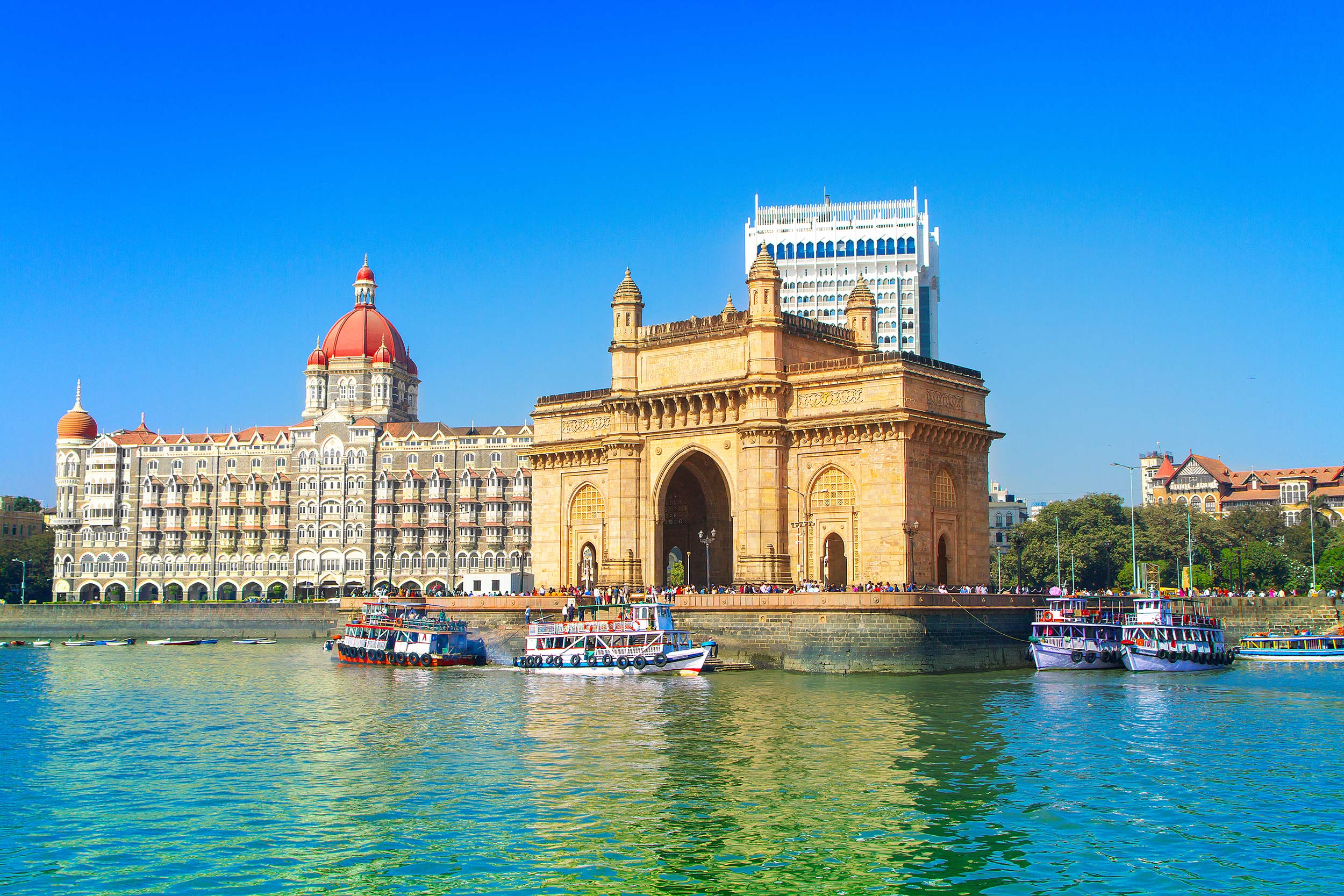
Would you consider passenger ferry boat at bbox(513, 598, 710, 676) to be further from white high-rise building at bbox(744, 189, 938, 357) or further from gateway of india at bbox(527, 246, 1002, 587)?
white high-rise building at bbox(744, 189, 938, 357)

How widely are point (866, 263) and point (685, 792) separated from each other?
112 meters

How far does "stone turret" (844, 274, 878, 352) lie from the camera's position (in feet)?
211

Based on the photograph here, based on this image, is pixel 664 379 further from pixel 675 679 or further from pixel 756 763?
pixel 756 763

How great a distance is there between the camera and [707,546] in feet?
205

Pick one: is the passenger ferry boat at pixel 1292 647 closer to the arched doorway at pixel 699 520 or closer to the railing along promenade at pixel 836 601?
the railing along promenade at pixel 836 601

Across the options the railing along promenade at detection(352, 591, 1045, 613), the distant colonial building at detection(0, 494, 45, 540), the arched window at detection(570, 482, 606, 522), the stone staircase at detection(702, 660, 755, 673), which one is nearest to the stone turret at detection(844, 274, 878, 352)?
the arched window at detection(570, 482, 606, 522)

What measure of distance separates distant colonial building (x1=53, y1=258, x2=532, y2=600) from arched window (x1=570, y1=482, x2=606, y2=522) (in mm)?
41099

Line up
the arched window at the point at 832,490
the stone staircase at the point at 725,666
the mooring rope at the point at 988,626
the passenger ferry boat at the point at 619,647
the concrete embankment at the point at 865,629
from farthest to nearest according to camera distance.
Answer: the arched window at the point at 832,490, the stone staircase at the point at 725,666, the passenger ferry boat at the point at 619,647, the mooring rope at the point at 988,626, the concrete embankment at the point at 865,629

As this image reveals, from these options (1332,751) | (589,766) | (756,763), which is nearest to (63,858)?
(589,766)

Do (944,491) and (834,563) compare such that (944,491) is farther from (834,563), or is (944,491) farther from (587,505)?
(587,505)

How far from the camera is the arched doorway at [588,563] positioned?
2638 inches

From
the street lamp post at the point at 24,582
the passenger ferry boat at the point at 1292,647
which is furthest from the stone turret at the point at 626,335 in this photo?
the street lamp post at the point at 24,582

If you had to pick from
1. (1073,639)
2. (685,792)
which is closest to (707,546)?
(1073,639)

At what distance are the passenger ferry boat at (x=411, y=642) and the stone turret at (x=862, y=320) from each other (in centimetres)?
2394
